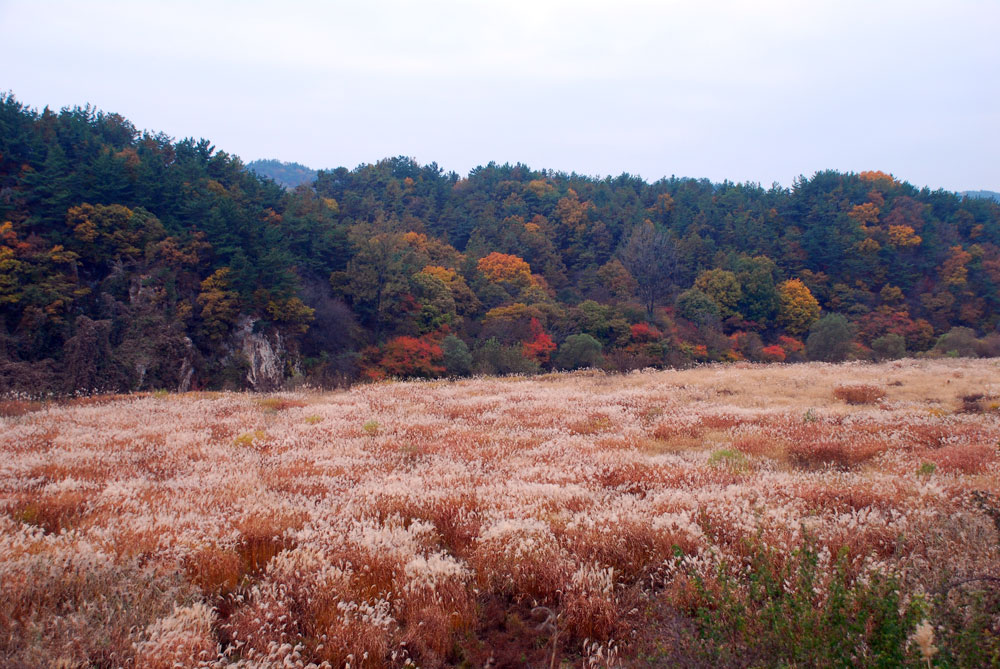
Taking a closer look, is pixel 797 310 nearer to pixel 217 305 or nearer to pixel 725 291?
pixel 725 291

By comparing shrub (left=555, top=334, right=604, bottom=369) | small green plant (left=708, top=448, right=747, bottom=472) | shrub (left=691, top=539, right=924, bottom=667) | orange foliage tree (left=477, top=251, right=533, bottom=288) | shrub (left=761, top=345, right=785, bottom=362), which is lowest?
shrub (left=761, top=345, right=785, bottom=362)

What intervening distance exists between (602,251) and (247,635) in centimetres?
8663

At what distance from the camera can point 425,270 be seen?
193 ft

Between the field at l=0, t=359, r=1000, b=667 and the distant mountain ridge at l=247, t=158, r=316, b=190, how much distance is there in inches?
6114

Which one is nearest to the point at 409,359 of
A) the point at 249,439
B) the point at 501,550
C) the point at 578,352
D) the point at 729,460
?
the point at 578,352

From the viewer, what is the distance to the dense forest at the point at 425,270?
3303 centimetres

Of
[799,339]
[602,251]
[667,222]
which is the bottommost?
[799,339]

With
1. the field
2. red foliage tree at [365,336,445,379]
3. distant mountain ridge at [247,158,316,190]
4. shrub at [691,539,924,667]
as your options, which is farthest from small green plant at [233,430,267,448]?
distant mountain ridge at [247,158,316,190]

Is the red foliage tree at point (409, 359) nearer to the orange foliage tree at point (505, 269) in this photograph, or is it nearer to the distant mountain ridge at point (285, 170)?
the orange foliage tree at point (505, 269)

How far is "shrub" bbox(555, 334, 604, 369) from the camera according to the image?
46406mm

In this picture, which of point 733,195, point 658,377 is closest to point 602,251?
point 733,195

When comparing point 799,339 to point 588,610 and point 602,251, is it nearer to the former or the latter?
point 602,251

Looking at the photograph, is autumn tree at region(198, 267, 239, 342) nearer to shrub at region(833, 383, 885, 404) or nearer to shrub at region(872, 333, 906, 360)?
shrub at region(833, 383, 885, 404)

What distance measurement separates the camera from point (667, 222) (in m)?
96.9
